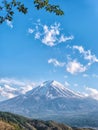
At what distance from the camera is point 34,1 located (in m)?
35.7

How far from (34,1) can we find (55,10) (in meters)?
2.32

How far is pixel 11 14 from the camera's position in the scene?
123ft

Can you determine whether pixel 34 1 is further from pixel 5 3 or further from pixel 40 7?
pixel 5 3

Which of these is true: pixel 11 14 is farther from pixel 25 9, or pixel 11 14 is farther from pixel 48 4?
pixel 48 4

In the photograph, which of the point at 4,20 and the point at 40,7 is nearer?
the point at 40,7

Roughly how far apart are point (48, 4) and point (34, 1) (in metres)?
1.46

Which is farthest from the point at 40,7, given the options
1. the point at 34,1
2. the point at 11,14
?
the point at 11,14

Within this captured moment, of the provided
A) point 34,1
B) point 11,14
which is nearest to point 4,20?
point 11,14

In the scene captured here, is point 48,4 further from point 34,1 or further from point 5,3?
point 5,3

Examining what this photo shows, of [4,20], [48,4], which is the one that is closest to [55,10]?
[48,4]

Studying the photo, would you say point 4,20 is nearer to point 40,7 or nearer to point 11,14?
point 11,14

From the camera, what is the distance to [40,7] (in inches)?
1409

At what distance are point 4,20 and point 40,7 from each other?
15.9ft

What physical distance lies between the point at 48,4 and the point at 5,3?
468 cm
